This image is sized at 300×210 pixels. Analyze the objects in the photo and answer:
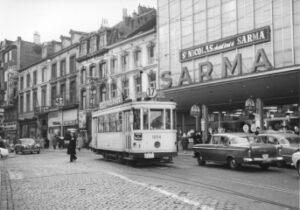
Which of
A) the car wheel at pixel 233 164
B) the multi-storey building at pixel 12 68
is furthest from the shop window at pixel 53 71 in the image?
the car wheel at pixel 233 164

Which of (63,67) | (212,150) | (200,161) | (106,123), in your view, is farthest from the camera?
(63,67)

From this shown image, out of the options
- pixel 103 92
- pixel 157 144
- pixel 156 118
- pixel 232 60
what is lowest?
pixel 157 144

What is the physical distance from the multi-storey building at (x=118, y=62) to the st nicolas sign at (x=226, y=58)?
545cm

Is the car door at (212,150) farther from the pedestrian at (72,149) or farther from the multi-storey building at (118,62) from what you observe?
the multi-storey building at (118,62)

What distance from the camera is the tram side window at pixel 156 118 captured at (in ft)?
65.4

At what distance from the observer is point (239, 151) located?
1745 cm

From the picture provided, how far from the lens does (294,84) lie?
88.8 feet

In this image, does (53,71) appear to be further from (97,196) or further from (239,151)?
(97,196)

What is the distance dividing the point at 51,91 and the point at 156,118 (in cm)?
4336

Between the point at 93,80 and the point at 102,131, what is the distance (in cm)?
2568

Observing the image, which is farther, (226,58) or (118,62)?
(118,62)

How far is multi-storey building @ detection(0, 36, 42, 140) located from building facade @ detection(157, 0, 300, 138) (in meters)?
40.4

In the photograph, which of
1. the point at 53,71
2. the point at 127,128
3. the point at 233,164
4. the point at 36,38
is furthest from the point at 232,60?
the point at 36,38

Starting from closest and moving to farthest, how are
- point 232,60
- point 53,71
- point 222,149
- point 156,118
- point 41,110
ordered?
point 222,149
point 156,118
point 232,60
point 53,71
point 41,110
